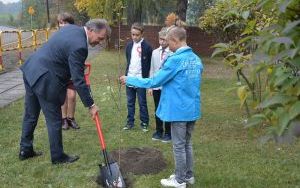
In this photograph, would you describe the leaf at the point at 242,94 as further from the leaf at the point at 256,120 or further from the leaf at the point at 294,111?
the leaf at the point at 294,111

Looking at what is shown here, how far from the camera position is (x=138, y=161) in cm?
557

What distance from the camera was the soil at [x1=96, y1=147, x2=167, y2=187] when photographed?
5.25m

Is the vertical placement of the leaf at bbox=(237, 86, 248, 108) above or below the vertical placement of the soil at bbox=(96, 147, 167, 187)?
above

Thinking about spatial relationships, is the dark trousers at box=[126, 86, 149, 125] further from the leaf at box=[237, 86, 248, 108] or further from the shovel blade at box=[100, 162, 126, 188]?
the leaf at box=[237, 86, 248, 108]

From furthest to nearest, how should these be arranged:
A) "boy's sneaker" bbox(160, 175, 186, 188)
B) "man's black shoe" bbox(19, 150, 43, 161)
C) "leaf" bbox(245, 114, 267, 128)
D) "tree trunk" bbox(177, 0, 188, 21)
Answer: "tree trunk" bbox(177, 0, 188, 21)
"man's black shoe" bbox(19, 150, 43, 161)
"boy's sneaker" bbox(160, 175, 186, 188)
"leaf" bbox(245, 114, 267, 128)

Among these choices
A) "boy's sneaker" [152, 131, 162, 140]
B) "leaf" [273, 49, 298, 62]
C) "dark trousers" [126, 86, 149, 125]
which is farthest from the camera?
"dark trousers" [126, 86, 149, 125]

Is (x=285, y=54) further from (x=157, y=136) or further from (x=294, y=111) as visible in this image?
(x=157, y=136)

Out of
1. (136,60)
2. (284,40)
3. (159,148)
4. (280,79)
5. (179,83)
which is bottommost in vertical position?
(159,148)

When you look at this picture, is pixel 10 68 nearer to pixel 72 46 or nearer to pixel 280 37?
pixel 72 46

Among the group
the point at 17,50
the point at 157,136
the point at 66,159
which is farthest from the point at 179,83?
the point at 17,50

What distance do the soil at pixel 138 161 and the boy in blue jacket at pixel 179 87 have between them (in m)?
0.71

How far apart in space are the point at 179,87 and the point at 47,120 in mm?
1801

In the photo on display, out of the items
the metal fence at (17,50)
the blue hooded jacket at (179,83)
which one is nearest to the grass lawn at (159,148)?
the blue hooded jacket at (179,83)

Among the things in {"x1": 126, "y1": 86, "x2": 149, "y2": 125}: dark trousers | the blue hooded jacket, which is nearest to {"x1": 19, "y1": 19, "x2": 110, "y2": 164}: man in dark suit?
the blue hooded jacket
